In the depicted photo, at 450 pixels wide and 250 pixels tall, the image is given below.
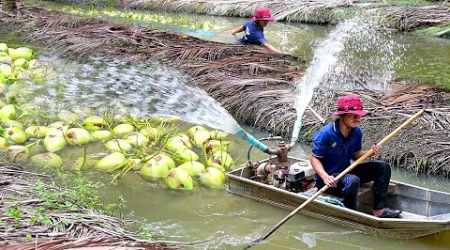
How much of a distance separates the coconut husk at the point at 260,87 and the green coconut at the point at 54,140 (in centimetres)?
247

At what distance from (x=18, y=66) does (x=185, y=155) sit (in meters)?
4.55

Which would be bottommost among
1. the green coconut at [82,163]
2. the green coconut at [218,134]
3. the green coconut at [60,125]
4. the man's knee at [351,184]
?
the green coconut at [82,163]

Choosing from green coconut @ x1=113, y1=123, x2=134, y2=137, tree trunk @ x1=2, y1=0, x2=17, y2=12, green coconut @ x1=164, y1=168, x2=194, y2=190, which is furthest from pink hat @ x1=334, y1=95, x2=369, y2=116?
tree trunk @ x1=2, y1=0, x2=17, y2=12

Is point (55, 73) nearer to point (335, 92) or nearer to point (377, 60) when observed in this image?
point (335, 92)

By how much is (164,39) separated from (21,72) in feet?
9.82

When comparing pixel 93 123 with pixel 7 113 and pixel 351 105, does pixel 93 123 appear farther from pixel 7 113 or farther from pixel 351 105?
pixel 351 105

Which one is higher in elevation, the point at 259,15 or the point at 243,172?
the point at 259,15

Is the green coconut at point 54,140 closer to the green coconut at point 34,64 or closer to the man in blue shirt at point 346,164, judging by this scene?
the man in blue shirt at point 346,164

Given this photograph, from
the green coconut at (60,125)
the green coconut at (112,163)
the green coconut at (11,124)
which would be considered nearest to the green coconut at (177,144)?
the green coconut at (112,163)

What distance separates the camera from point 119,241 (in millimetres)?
4270

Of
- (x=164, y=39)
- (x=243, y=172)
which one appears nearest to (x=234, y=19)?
(x=164, y=39)

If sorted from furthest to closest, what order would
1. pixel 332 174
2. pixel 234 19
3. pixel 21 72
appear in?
pixel 234 19
pixel 21 72
pixel 332 174

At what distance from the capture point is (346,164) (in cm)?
582

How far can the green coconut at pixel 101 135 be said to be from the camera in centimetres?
763
